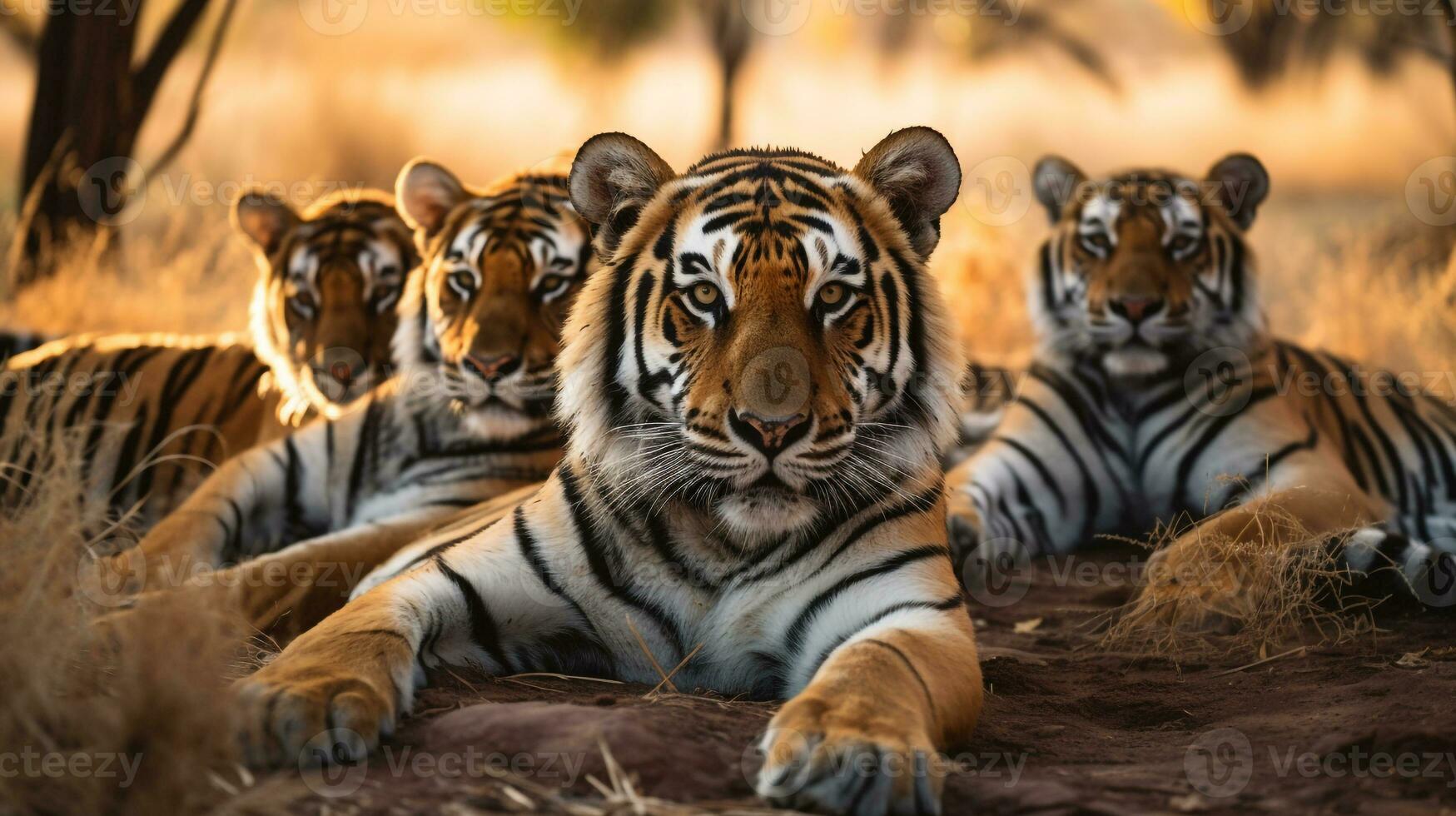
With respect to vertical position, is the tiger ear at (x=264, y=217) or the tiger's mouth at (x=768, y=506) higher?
the tiger ear at (x=264, y=217)

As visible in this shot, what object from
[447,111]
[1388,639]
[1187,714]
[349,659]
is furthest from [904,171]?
[447,111]

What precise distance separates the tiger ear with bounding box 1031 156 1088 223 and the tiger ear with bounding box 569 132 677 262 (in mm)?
2771

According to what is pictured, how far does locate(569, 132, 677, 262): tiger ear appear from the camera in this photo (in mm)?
2881

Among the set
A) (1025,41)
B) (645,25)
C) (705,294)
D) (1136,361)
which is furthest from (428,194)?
(1025,41)

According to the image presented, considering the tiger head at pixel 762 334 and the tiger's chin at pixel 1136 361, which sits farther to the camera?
the tiger's chin at pixel 1136 361

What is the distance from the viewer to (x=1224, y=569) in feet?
12.0

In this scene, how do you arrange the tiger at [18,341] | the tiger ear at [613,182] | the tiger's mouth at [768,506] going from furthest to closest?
the tiger at [18,341], the tiger ear at [613,182], the tiger's mouth at [768,506]

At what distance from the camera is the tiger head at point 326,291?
4457mm

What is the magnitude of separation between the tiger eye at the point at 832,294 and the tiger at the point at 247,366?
2121mm

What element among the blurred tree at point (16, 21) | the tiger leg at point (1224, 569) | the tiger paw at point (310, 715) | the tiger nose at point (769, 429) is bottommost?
the tiger leg at point (1224, 569)

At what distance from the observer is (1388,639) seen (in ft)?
11.4

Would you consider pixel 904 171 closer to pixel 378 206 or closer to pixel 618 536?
pixel 618 536

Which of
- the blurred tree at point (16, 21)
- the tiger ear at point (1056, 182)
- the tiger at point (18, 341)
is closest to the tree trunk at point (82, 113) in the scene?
the blurred tree at point (16, 21)

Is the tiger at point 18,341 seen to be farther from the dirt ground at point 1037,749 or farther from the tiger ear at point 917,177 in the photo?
the tiger ear at point 917,177
